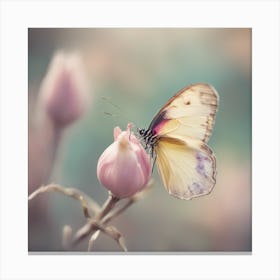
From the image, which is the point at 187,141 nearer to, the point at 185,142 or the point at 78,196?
the point at 185,142

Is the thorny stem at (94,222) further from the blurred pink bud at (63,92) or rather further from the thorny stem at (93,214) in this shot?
the blurred pink bud at (63,92)

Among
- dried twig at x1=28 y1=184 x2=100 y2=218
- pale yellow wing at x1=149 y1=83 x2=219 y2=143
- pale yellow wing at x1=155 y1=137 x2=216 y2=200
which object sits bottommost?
dried twig at x1=28 y1=184 x2=100 y2=218

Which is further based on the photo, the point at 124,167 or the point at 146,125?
the point at 146,125

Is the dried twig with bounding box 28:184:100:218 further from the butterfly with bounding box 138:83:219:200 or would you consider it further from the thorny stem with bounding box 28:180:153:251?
the butterfly with bounding box 138:83:219:200

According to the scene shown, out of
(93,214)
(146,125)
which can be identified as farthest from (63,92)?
(93,214)

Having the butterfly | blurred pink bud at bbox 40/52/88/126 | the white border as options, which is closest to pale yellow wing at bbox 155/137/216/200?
the butterfly
